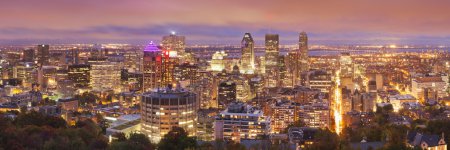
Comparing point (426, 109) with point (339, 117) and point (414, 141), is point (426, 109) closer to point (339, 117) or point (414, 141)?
point (339, 117)

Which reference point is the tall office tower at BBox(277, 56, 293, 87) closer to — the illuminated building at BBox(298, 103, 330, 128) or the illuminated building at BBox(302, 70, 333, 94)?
the illuminated building at BBox(302, 70, 333, 94)

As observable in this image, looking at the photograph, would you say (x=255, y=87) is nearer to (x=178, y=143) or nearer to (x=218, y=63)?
(x=218, y=63)

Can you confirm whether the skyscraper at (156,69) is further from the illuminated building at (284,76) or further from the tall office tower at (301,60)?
the tall office tower at (301,60)

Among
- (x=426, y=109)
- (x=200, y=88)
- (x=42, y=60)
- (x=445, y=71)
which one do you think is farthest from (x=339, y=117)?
(x=42, y=60)

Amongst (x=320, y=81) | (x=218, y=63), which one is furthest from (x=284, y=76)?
(x=218, y=63)

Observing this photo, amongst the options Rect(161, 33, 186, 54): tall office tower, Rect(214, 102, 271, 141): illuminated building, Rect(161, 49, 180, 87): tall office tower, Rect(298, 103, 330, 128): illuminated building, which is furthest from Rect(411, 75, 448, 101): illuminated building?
Rect(161, 33, 186, 54): tall office tower

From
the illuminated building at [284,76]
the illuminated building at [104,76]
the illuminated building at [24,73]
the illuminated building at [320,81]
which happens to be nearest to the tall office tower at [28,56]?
the illuminated building at [24,73]
